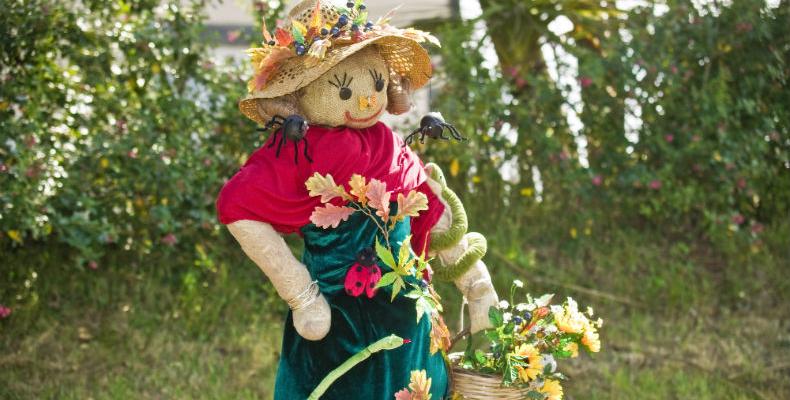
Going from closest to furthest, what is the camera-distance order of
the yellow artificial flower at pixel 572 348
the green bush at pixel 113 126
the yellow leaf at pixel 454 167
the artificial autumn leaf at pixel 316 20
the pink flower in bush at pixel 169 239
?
1. the artificial autumn leaf at pixel 316 20
2. the yellow artificial flower at pixel 572 348
3. the green bush at pixel 113 126
4. the pink flower in bush at pixel 169 239
5. the yellow leaf at pixel 454 167

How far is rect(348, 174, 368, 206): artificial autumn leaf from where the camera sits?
93.8 inches

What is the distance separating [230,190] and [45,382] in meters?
1.89

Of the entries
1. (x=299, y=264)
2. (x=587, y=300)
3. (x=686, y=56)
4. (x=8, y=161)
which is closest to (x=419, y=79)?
(x=299, y=264)

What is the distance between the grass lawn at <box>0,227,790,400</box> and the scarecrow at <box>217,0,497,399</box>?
144cm

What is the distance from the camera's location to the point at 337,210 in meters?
2.41

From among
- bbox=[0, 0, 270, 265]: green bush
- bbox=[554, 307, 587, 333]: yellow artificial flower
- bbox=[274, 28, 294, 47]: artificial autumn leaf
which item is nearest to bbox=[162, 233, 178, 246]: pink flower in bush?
bbox=[0, 0, 270, 265]: green bush

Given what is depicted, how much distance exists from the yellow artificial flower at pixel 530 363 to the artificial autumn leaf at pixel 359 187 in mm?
535

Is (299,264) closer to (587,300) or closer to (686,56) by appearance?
(587,300)

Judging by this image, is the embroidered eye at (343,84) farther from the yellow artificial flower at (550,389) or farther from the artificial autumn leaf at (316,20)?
the yellow artificial flower at (550,389)

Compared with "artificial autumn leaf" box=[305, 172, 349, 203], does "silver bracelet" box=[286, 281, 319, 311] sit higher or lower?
lower

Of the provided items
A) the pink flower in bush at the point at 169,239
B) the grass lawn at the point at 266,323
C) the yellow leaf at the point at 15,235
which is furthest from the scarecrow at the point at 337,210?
the pink flower in bush at the point at 169,239

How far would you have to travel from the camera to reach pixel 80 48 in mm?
4145

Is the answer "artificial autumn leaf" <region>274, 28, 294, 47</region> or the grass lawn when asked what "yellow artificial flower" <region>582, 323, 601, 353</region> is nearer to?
"artificial autumn leaf" <region>274, 28, 294, 47</region>

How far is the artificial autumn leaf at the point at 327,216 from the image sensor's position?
94.0 inches
